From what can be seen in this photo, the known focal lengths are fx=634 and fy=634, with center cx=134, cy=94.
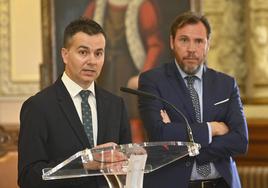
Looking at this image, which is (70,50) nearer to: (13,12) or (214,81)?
(214,81)

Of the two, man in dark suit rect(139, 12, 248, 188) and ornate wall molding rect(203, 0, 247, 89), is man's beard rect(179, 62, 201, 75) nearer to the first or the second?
man in dark suit rect(139, 12, 248, 188)

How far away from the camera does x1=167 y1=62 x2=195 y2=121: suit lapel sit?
2.79 meters

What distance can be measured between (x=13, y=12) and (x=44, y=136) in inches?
115

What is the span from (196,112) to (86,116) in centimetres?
70

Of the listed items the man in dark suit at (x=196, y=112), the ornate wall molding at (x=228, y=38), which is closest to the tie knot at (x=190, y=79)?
the man in dark suit at (x=196, y=112)

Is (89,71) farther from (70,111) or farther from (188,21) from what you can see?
(188,21)

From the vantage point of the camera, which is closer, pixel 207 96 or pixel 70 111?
pixel 70 111

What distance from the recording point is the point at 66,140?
7.21 ft

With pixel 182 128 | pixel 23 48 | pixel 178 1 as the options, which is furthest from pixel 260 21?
pixel 182 128

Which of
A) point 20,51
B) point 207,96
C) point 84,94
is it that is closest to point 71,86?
point 84,94

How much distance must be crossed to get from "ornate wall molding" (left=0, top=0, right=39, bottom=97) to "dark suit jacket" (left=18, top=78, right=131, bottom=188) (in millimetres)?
2674

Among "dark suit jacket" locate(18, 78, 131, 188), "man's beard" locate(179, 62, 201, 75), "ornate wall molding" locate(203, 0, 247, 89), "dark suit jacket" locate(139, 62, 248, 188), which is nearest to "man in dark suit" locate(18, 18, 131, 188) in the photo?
"dark suit jacket" locate(18, 78, 131, 188)

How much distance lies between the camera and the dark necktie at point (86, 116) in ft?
7.36

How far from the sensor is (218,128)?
2811mm
